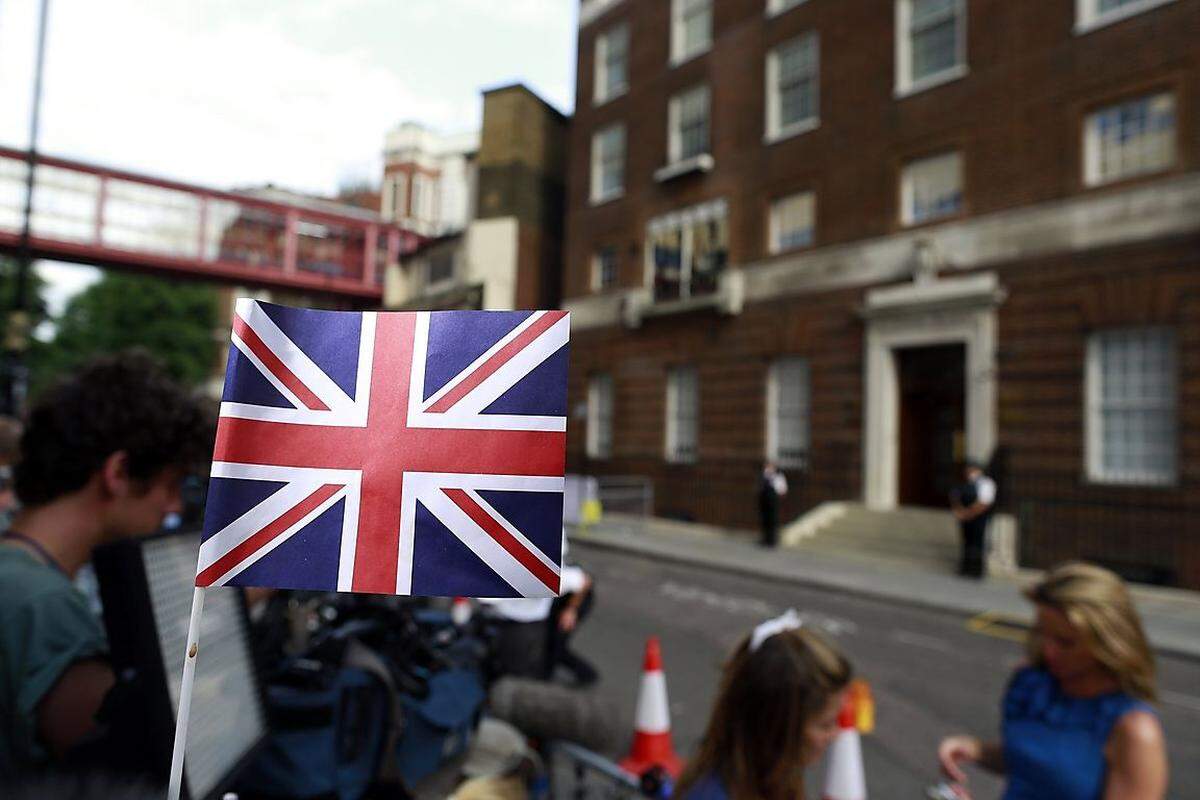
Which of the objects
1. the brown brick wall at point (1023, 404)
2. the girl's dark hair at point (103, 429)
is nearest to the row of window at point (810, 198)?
the brown brick wall at point (1023, 404)

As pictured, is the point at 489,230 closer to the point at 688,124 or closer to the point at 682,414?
the point at 682,414

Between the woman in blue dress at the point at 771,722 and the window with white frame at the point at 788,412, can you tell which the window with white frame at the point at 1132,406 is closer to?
the window with white frame at the point at 788,412

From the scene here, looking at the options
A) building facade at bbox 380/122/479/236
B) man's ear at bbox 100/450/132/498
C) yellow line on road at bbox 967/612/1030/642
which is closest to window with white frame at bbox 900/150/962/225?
yellow line on road at bbox 967/612/1030/642

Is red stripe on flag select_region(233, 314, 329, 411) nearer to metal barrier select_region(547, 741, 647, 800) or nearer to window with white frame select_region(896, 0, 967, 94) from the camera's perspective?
metal barrier select_region(547, 741, 647, 800)

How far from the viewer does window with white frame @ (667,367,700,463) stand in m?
18.8

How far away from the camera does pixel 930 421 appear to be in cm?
1530

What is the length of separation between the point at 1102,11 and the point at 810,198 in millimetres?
6121

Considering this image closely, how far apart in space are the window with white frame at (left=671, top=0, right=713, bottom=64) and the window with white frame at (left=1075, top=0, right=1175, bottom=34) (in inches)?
342

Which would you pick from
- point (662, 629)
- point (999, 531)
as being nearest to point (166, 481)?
point (662, 629)

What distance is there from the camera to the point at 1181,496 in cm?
1097

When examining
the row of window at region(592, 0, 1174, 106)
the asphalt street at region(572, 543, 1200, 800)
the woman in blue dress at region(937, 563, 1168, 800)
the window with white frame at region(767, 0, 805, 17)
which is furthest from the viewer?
the window with white frame at region(767, 0, 805, 17)

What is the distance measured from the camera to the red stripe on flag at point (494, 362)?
3.98 ft

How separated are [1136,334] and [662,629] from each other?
980 centimetres

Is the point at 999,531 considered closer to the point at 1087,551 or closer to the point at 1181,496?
the point at 1087,551
